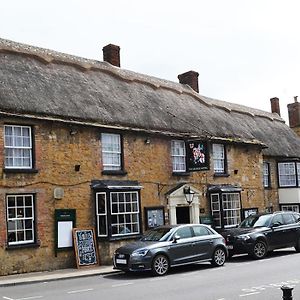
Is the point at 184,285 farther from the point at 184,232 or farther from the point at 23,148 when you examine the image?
the point at 23,148

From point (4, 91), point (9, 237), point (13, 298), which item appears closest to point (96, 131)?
point (4, 91)

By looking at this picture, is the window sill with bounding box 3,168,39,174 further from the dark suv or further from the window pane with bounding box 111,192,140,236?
the dark suv

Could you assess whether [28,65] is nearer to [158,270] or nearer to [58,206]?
[58,206]

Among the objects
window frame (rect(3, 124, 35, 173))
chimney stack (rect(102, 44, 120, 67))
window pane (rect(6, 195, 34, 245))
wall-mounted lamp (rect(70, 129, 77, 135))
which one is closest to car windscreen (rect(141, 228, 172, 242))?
window pane (rect(6, 195, 34, 245))

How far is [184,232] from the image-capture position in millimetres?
15898

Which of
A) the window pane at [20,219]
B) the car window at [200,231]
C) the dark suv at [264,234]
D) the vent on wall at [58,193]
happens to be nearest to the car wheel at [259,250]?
the dark suv at [264,234]

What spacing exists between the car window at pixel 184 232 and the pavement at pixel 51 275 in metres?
2.49

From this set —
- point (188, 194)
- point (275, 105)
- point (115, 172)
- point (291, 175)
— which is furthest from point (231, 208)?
point (275, 105)

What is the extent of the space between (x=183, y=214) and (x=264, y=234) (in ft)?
15.5

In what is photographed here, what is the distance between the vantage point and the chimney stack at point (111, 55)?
86.9 feet

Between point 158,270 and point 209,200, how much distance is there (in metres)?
9.02

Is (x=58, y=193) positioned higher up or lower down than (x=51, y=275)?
higher up

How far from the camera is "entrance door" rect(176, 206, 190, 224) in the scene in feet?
72.5

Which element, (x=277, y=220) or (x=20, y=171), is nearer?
(x=20, y=171)
